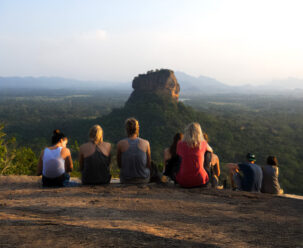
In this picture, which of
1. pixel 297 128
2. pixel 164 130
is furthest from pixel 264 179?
pixel 297 128

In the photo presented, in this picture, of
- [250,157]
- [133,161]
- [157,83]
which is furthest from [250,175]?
[157,83]

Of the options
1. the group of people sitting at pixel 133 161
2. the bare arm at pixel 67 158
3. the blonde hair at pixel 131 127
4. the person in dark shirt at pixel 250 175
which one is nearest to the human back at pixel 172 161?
the group of people sitting at pixel 133 161

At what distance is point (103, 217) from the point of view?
3314mm

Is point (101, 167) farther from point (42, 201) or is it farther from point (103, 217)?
point (103, 217)

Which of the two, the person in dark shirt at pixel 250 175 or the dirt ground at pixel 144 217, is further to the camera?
the person in dark shirt at pixel 250 175

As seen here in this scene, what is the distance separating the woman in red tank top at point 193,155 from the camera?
4570 millimetres

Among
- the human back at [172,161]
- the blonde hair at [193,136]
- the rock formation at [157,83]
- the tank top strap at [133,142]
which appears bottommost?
the human back at [172,161]

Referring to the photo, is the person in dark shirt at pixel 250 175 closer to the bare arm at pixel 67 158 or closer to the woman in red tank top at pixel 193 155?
the woman in red tank top at pixel 193 155

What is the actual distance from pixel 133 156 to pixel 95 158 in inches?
30.5

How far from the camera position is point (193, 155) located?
15.0ft

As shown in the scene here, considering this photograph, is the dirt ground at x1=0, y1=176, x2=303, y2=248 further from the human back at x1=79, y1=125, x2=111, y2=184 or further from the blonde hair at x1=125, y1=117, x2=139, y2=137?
the blonde hair at x1=125, y1=117, x2=139, y2=137

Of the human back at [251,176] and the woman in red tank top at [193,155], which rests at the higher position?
the woman in red tank top at [193,155]

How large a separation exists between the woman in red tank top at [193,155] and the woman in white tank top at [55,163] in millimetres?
2385

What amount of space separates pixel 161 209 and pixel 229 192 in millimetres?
1786
